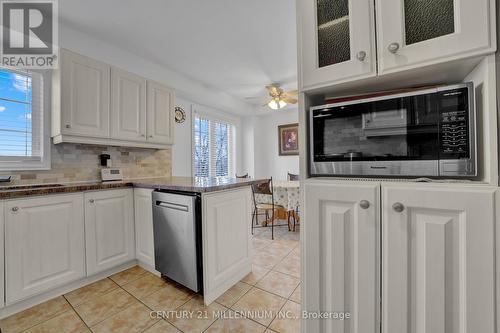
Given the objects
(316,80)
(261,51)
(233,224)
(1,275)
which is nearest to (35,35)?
(1,275)

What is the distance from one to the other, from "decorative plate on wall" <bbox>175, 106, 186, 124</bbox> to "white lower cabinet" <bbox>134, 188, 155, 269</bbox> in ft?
5.87

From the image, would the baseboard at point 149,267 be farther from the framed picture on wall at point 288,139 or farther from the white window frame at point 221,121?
the framed picture on wall at point 288,139

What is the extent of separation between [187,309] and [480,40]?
2.08 metres

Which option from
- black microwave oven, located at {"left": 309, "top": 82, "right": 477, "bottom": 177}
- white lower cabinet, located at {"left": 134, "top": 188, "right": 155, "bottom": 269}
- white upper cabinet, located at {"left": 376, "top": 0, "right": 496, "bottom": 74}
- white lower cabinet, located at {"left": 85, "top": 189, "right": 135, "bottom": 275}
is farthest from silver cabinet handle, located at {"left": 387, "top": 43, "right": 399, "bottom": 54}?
white lower cabinet, located at {"left": 85, "top": 189, "right": 135, "bottom": 275}

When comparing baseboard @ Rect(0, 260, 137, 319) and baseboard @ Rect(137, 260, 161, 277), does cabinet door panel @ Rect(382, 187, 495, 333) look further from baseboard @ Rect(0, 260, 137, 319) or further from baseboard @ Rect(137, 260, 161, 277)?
baseboard @ Rect(0, 260, 137, 319)

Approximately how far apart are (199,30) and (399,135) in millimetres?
2275

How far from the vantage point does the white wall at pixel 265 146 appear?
507cm

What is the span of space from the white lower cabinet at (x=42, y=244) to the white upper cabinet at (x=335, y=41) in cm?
207

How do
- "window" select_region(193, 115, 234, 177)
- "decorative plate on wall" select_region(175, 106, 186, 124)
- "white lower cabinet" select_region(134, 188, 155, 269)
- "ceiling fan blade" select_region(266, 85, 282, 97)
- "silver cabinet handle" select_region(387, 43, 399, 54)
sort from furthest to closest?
"window" select_region(193, 115, 234, 177)
"decorative plate on wall" select_region(175, 106, 186, 124)
"ceiling fan blade" select_region(266, 85, 282, 97)
"white lower cabinet" select_region(134, 188, 155, 269)
"silver cabinet handle" select_region(387, 43, 399, 54)

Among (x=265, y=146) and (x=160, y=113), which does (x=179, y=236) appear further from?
(x=265, y=146)

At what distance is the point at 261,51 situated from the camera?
2.72 meters

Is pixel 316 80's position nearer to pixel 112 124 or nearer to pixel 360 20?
pixel 360 20

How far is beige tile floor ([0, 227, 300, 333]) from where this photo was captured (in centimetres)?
142

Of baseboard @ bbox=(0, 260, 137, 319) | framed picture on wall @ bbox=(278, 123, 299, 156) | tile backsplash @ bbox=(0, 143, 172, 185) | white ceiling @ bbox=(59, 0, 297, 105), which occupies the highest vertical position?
white ceiling @ bbox=(59, 0, 297, 105)
